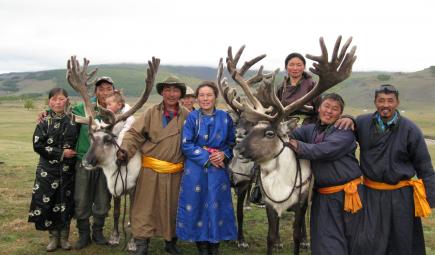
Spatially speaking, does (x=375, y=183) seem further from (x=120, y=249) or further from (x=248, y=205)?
(x=248, y=205)

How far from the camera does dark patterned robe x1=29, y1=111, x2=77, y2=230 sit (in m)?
6.46

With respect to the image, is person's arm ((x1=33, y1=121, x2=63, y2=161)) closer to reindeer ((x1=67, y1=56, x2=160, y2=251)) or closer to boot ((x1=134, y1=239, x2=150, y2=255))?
reindeer ((x1=67, y1=56, x2=160, y2=251))

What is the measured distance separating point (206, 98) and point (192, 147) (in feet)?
2.34

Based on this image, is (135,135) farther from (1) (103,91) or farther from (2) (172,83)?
(1) (103,91)

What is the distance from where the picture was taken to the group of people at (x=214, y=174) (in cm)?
518

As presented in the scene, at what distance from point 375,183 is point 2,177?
11243mm

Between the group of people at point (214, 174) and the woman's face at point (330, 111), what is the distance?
0.01 m

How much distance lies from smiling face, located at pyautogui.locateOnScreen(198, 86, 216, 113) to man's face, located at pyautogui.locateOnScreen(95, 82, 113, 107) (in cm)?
177

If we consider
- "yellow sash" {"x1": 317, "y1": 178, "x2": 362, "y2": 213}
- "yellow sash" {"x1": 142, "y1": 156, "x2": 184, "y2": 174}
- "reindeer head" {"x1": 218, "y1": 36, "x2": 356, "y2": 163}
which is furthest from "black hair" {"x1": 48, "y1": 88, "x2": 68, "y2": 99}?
"yellow sash" {"x1": 317, "y1": 178, "x2": 362, "y2": 213}

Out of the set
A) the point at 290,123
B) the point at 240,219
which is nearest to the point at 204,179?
the point at 290,123

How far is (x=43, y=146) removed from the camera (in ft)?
21.0

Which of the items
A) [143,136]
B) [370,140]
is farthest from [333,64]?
[143,136]

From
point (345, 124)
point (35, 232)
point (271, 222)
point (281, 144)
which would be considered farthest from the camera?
point (35, 232)

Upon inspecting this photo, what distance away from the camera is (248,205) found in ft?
32.4
